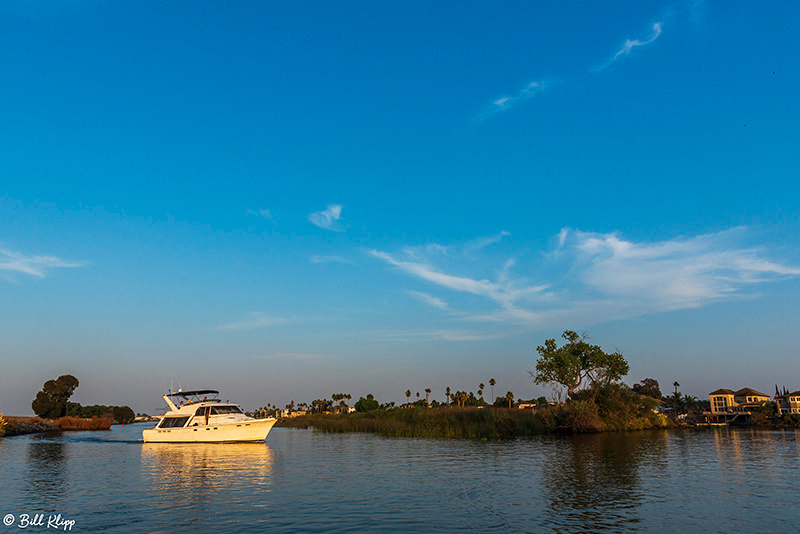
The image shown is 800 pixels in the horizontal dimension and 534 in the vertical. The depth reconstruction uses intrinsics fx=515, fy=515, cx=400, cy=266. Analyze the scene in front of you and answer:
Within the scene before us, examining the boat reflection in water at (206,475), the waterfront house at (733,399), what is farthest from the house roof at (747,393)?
the boat reflection in water at (206,475)

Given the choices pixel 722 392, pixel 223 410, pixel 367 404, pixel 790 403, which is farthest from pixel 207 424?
pixel 722 392

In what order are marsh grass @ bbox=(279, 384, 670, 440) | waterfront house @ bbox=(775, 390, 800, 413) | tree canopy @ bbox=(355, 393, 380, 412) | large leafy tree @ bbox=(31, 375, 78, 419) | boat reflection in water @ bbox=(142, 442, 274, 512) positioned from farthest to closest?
tree canopy @ bbox=(355, 393, 380, 412)
waterfront house @ bbox=(775, 390, 800, 413)
large leafy tree @ bbox=(31, 375, 78, 419)
marsh grass @ bbox=(279, 384, 670, 440)
boat reflection in water @ bbox=(142, 442, 274, 512)

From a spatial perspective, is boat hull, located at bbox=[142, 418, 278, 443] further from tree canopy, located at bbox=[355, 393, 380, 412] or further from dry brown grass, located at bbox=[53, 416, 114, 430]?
tree canopy, located at bbox=[355, 393, 380, 412]

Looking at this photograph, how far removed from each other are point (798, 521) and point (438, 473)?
13.1m

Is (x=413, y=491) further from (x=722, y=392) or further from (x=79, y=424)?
(x=722, y=392)

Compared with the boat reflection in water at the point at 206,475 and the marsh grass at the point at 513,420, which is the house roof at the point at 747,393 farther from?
the boat reflection in water at the point at 206,475

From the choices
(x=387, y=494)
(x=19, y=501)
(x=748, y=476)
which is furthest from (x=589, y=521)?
(x=19, y=501)

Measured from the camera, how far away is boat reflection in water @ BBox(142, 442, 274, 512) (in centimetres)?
1761

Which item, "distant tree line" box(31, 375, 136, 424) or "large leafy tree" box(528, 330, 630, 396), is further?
"distant tree line" box(31, 375, 136, 424)

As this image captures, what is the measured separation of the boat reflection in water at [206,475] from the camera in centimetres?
1761

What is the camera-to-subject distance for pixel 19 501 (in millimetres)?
17188

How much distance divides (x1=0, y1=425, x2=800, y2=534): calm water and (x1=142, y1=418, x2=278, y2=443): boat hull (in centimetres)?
812

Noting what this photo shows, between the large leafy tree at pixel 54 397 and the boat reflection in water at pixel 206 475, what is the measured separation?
2969 inches

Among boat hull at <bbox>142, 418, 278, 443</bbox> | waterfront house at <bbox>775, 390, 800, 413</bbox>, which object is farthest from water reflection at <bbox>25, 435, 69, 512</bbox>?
waterfront house at <bbox>775, 390, 800, 413</bbox>
